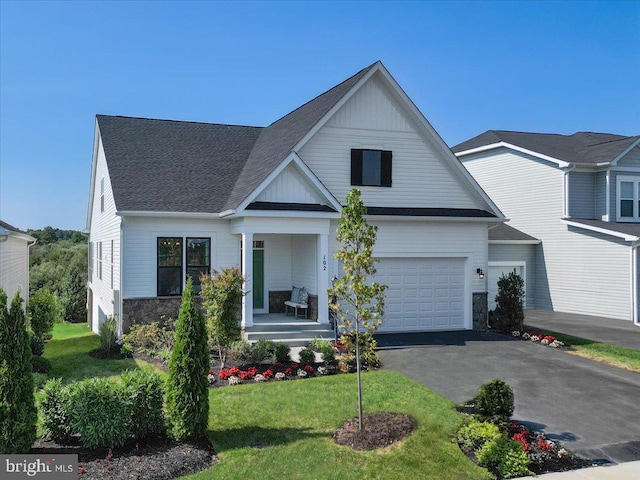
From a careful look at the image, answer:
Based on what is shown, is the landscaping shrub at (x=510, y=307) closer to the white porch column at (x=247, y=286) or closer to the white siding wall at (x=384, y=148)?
the white siding wall at (x=384, y=148)

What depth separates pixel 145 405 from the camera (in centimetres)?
806

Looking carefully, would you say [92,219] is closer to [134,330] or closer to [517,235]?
[134,330]

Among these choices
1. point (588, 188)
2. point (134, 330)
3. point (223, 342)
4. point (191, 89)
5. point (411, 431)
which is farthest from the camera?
point (588, 188)

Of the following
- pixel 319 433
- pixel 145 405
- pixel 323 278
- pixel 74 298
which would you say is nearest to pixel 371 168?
pixel 323 278

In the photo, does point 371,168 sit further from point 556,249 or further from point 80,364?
point 556,249

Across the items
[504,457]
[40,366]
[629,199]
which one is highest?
[629,199]

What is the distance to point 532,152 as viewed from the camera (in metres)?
24.8

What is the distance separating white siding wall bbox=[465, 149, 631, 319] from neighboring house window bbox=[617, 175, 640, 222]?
2.61 m

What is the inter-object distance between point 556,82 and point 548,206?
7167 mm

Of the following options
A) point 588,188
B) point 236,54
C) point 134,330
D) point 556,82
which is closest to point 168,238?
point 134,330

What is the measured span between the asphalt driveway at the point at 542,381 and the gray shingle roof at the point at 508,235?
7651mm

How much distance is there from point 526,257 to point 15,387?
900 inches

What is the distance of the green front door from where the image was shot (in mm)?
17953

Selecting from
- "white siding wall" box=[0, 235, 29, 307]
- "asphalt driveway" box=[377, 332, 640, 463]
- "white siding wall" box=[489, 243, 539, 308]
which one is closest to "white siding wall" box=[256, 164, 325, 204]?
"asphalt driveway" box=[377, 332, 640, 463]
